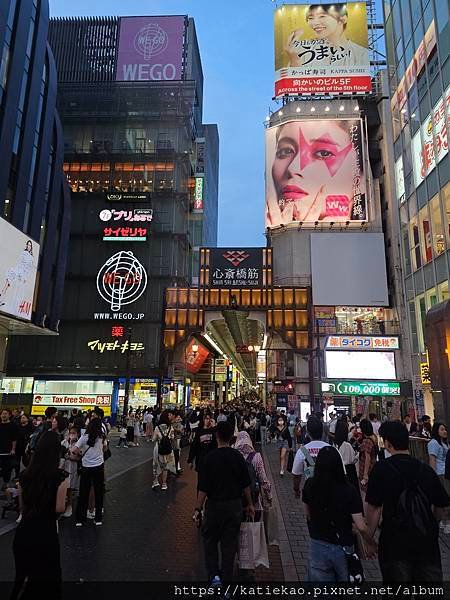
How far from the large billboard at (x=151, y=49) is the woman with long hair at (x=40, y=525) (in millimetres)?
62530

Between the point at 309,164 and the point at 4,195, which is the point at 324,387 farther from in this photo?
the point at 309,164

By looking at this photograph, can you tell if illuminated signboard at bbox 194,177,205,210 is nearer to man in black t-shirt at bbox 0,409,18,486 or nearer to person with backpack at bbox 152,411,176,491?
person with backpack at bbox 152,411,176,491

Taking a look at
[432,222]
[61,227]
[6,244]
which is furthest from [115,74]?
[432,222]

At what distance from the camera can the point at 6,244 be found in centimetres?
2006

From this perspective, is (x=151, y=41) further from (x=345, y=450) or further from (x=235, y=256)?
(x=345, y=450)

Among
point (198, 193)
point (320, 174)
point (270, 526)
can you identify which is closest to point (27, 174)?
point (270, 526)

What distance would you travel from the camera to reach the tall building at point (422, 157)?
20.6m

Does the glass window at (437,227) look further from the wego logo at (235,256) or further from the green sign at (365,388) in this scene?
the wego logo at (235,256)

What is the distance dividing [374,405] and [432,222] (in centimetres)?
1310

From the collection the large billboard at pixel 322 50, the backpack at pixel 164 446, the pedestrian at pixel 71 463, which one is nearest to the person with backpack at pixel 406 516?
the pedestrian at pixel 71 463

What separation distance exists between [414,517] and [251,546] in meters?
2.18

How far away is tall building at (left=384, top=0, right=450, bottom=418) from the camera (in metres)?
20.6

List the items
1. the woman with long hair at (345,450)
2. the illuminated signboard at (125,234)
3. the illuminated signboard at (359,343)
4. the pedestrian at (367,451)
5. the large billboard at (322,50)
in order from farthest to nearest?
the large billboard at (322,50)
the illuminated signboard at (125,234)
the illuminated signboard at (359,343)
the pedestrian at (367,451)
the woman with long hair at (345,450)

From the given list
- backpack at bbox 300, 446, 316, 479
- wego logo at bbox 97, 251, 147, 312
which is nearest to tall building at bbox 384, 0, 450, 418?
backpack at bbox 300, 446, 316, 479
